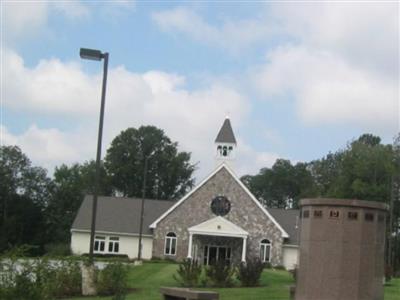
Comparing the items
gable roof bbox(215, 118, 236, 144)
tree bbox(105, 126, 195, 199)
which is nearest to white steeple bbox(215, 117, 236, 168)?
gable roof bbox(215, 118, 236, 144)

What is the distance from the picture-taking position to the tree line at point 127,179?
7862cm

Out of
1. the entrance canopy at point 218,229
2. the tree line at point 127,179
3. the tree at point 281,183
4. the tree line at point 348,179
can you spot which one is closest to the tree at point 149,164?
the tree line at point 127,179

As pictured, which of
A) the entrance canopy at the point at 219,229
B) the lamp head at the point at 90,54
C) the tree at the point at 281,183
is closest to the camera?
the lamp head at the point at 90,54

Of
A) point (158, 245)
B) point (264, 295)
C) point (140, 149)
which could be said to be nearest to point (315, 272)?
Answer: point (264, 295)

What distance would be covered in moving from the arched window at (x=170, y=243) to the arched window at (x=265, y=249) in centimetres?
685

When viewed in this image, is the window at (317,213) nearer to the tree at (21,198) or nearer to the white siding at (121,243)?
the white siding at (121,243)

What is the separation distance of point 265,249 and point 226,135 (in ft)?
33.7

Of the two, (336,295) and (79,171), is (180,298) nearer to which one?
(336,295)

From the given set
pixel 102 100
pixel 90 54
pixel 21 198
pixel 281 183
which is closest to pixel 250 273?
pixel 102 100

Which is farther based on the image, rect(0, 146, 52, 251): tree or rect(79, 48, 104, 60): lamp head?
rect(0, 146, 52, 251): tree

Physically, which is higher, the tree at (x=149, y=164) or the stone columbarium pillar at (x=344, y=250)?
the tree at (x=149, y=164)

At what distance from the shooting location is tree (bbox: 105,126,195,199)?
93250 millimetres

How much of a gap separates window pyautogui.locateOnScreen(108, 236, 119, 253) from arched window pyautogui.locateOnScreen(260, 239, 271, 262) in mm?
11625

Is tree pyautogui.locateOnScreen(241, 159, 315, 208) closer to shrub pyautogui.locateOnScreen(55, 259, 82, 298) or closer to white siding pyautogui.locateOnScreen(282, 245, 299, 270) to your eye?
white siding pyautogui.locateOnScreen(282, 245, 299, 270)
